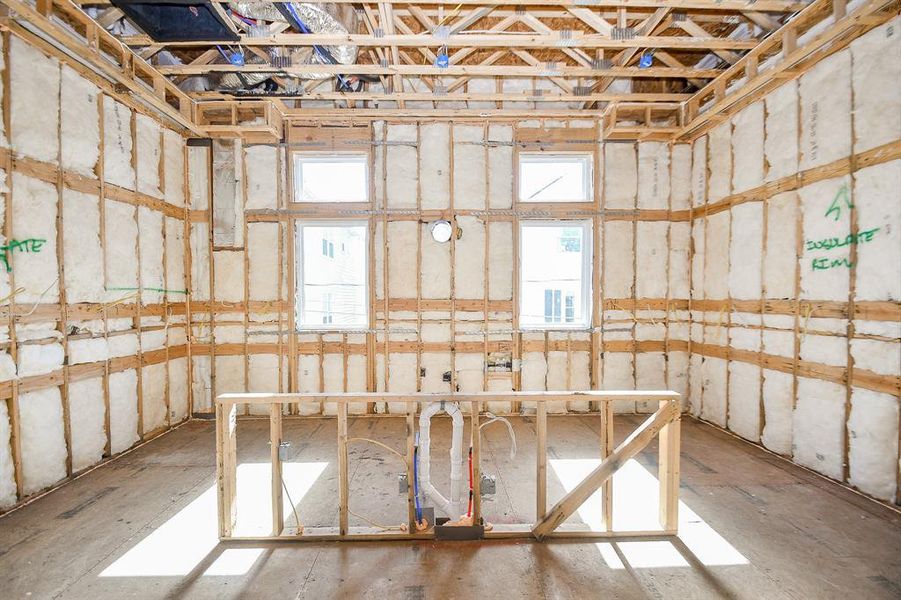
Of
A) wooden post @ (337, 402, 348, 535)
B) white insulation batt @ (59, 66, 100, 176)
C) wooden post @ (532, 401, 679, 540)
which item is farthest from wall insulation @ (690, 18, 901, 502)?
white insulation batt @ (59, 66, 100, 176)

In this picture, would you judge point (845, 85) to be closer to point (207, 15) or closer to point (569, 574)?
point (569, 574)

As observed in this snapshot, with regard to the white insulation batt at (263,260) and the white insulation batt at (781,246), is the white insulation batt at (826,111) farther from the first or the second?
the white insulation batt at (263,260)

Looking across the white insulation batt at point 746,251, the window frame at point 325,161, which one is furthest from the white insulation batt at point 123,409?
the white insulation batt at point 746,251

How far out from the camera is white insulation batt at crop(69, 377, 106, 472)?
4.19 m

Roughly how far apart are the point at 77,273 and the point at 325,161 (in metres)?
3.90

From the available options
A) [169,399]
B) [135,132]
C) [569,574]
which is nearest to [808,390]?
[569,574]

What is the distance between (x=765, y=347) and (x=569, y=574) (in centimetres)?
441

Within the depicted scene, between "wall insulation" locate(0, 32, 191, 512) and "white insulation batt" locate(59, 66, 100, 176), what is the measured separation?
1 cm

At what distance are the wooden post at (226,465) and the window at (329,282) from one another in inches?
134

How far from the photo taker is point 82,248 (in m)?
4.34

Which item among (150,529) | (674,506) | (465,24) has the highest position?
(465,24)

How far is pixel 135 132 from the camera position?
5137 mm

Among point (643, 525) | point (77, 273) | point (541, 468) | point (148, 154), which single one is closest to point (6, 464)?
point (77, 273)

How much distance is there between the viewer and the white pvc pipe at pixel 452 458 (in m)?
2.95
